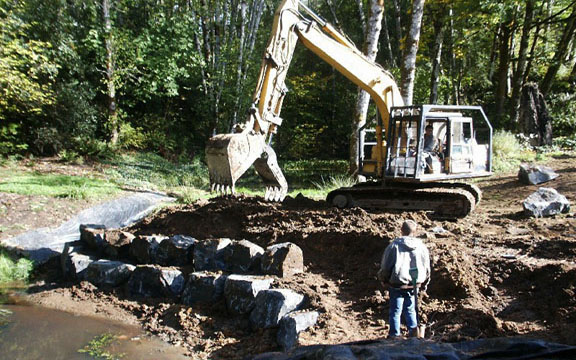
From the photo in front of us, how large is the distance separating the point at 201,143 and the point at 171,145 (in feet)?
6.73

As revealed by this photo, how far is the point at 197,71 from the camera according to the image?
19.6 metres

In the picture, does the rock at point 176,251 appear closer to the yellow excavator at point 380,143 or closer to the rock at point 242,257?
the rock at point 242,257

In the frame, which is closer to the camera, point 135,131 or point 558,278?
point 558,278

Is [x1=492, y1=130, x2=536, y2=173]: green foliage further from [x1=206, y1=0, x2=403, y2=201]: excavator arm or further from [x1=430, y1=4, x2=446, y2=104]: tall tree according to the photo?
[x1=206, y1=0, x2=403, y2=201]: excavator arm

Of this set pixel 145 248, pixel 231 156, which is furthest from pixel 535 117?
pixel 145 248

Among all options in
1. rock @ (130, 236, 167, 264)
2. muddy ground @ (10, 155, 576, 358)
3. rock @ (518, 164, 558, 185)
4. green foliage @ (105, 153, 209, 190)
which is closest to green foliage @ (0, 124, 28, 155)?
green foliage @ (105, 153, 209, 190)

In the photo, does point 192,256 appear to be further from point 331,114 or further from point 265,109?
point 331,114

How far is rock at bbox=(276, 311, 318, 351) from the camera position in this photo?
5156 millimetres

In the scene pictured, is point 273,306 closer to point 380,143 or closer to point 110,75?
point 380,143

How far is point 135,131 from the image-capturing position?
1773cm

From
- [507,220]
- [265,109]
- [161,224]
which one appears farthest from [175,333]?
[507,220]

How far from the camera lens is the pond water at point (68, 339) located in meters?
5.50

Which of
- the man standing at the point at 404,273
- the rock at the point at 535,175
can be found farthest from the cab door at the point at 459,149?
the man standing at the point at 404,273

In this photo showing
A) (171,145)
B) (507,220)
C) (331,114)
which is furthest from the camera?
(331,114)
